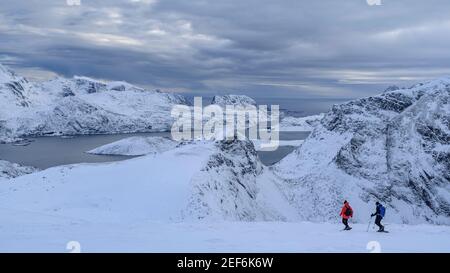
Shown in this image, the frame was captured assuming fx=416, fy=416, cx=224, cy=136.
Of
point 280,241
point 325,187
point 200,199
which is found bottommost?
point 325,187

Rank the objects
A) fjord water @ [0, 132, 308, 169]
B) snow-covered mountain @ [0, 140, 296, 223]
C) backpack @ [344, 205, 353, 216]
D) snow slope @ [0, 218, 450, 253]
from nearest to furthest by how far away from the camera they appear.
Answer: snow slope @ [0, 218, 450, 253] < backpack @ [344, 205, 353, 216] < snow-covered mountain @ [0, 140, 296, 223] < fjord water @ [0, 132, 308, 169]

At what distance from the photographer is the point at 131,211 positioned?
29.7 metres

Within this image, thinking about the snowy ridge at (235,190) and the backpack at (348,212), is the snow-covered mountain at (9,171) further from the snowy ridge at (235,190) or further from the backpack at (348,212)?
the backpack at (348,212)

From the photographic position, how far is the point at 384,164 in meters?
68.8

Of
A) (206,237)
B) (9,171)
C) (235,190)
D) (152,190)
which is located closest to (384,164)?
(235,190)

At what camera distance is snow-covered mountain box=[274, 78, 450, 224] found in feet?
198

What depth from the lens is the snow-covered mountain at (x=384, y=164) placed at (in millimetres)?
60375

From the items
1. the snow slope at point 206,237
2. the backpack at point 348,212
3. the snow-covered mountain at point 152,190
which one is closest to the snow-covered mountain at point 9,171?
the snow-covered mountain at point 152,190

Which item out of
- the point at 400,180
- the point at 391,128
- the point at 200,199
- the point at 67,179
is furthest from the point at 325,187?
the point at 67,179

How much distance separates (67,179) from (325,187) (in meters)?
41.9

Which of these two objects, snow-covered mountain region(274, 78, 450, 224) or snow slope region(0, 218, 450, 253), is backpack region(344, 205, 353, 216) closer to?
snow slope region(0, 218, 450, 253)

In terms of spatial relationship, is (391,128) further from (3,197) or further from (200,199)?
(3,197)

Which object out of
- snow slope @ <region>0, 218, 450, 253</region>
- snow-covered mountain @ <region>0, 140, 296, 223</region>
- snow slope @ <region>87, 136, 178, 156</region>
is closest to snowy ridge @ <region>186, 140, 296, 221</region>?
snow-covered mountain @ <region>0, 140, 296, 223</region>
